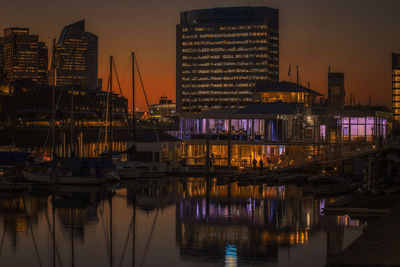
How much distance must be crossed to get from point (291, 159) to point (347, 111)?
754 cm

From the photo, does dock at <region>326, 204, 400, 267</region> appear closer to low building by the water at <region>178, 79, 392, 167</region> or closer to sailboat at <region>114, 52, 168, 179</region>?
sailboat at <region>114, 52, 168, 179</region>

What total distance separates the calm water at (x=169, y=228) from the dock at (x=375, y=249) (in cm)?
346

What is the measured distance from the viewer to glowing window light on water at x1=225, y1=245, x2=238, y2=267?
1057 inches

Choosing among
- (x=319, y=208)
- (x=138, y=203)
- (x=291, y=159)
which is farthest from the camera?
(x=291, y=159)

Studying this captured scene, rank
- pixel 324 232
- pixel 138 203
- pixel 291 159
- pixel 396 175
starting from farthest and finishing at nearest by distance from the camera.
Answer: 1. pixel 291 159
2. pixel 396 175
3. pixel 138 203
4. pixel 324 232

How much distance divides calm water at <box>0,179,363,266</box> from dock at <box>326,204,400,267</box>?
136 inches

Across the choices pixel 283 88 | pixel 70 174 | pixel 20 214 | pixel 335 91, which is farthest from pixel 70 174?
pixel 283 88

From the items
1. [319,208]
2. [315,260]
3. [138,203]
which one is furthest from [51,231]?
[319,208]

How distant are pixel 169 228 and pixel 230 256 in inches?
320

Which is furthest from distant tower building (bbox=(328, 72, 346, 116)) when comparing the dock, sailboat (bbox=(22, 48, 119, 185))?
the dock

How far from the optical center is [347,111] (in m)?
66.0

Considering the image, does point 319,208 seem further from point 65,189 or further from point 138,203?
point 65,189

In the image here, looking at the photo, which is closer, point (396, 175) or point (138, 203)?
point (138, 203)

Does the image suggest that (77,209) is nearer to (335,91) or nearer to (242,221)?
(242,221)
